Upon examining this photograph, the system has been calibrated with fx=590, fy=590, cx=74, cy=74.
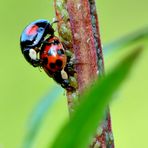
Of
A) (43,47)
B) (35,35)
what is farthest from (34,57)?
(43,47)

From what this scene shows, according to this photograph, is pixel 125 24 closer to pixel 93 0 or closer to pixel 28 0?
pixel 28 0

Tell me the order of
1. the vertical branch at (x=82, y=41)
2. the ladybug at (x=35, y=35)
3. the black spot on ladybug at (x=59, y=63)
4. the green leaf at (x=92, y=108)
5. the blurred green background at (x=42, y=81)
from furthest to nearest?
the blurred green background at (x=42, y=81) < the ladybug at (x=35, y=35) < the black spot on ladybug at (x=59, y=63) < the vertical branch at (x=82, y=41) < the green leaf at (x=92, y=108)

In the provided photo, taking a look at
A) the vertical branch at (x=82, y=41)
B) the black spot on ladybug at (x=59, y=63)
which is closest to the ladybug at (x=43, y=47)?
the black spot on ladybug at (x=59, y=63)

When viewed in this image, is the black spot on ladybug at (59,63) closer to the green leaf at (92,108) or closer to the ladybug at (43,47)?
the ladybug at (43,47)

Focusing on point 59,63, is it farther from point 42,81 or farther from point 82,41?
point 42,81

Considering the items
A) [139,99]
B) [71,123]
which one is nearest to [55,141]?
[71,123]

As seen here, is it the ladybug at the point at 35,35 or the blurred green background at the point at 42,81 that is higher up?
the ladybug at the point at 35,35
